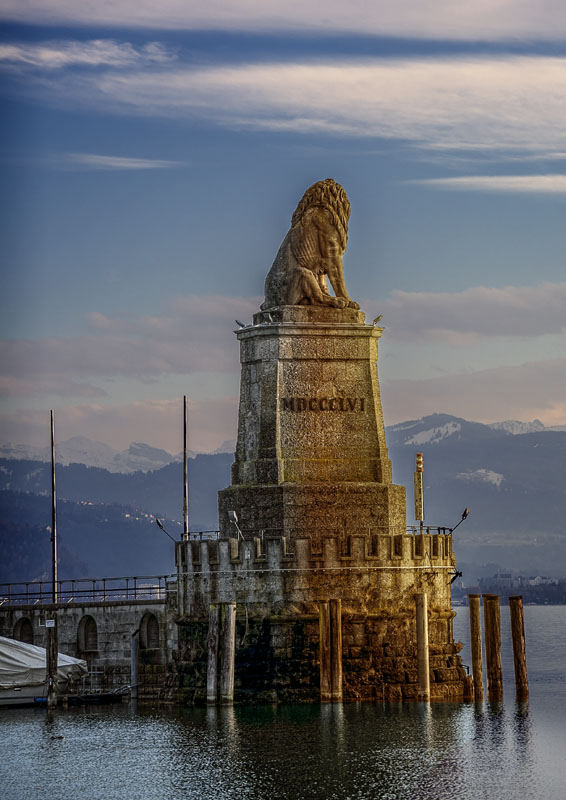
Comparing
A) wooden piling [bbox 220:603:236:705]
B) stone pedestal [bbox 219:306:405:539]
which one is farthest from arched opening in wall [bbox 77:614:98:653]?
wooden piling [bbox 220:603:236:705]

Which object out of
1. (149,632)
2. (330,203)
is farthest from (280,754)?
(330,203)

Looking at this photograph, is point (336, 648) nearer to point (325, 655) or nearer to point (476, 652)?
point (325, 655)

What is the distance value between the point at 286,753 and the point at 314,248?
25.6 meters

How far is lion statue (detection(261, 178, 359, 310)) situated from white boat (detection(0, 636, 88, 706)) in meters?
18.2

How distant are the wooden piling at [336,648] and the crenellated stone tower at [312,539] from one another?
0.04 m

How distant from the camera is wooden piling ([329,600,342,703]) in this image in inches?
2985

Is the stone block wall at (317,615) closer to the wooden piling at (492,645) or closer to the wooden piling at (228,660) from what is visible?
the wooden piling at (228,660)

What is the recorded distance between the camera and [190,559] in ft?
265

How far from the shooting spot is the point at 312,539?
79.8m

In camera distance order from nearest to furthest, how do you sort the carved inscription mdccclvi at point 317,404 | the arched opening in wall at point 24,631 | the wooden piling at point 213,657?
the wooden piling at point 213,657 → the carved inscription mdccclvi at point 317,404 → the arched opening in wall at point 24,631

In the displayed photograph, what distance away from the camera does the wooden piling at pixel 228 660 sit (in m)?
77.2

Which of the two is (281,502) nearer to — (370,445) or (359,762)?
(370,445)

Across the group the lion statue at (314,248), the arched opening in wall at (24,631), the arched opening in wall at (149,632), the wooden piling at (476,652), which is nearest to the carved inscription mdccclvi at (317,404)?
the lion statue at (314,248)

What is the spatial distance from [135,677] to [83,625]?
4.56 meters
